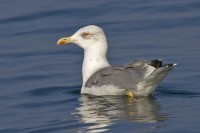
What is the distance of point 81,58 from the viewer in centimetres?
1942

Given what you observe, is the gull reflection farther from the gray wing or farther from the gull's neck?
the gull's neck

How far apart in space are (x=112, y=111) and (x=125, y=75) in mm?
939

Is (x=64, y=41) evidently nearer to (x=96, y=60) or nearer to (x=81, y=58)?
(x=96, y=60)

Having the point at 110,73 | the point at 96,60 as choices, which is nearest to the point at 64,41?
the point at 96,60

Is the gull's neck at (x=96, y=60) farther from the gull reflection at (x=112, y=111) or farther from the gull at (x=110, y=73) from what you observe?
the gull reflection at (x=112, y=111)

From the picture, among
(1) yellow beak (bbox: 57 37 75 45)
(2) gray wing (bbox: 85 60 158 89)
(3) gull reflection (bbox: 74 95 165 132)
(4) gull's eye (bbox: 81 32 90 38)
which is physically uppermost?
(4) gull's eye (bbox: 81 32 90 38)

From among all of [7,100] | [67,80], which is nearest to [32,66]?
[67,80]

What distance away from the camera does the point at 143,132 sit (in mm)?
12867

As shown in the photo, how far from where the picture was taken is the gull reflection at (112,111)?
539 inches

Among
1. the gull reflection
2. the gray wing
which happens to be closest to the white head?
the gray wing

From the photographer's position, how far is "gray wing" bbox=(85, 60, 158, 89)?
49.7 feet

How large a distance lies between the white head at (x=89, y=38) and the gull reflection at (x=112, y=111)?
109 centimetres

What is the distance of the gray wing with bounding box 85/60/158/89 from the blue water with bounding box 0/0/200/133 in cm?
26

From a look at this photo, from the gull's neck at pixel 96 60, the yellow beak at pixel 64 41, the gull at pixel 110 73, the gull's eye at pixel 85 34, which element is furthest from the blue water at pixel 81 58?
the gull's eye at pixel 85 34
